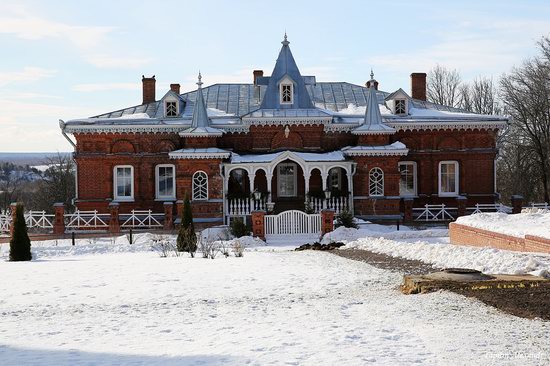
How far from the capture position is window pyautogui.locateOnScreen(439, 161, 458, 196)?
31.2m

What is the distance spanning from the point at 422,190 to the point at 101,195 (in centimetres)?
1405

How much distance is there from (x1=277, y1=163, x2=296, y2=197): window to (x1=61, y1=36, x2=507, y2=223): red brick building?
0.04 m

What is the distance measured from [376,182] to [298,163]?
3276 millimetres

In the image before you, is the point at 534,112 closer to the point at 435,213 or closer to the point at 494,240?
the point at 435,213

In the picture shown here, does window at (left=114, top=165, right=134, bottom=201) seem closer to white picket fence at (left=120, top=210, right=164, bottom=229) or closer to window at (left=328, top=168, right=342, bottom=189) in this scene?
white picket fence at (left=120, top=210, right=164, bottom=229)

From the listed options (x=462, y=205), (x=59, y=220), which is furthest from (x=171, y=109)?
(x=462, y=205)

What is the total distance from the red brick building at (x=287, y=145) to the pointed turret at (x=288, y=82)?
1.8 inches

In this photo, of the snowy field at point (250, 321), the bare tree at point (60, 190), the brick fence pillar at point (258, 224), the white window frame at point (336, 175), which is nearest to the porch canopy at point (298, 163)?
the white window frame at point (336, 175)

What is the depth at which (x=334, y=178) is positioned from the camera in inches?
1217

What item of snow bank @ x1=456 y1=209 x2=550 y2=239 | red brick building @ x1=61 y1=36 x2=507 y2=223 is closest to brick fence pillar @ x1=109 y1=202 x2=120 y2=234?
red brick building @ x1=61 y1=36 x2=507 y2=223

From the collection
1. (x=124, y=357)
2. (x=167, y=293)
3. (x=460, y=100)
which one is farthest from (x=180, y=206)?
(x=460, y=100)

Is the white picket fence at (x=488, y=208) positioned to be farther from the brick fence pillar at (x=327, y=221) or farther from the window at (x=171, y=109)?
the window at (x=171, y=109)

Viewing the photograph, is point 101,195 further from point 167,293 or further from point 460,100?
point 460,100

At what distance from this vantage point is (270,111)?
30.3m
